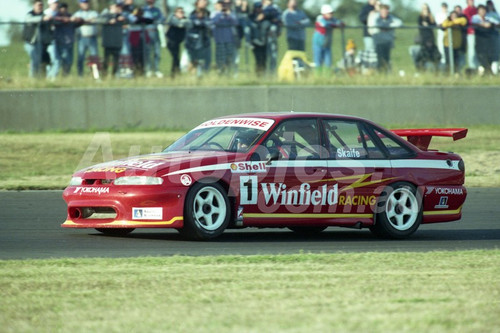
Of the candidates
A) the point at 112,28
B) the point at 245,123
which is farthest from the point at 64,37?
the point at 245,123

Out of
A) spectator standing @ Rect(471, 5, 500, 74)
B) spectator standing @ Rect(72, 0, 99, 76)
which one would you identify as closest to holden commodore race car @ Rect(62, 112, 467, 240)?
spectator standing @ Rect(72, 0, 99, 76)

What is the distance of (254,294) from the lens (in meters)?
6.57

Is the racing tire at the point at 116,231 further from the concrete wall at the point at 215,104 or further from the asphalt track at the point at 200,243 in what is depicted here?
the concrete wall at the point at 215,104

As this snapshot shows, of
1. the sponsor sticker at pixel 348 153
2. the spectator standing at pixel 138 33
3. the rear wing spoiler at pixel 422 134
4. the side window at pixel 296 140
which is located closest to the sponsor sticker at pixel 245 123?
the side window at pixel 296 140

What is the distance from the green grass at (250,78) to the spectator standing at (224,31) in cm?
37

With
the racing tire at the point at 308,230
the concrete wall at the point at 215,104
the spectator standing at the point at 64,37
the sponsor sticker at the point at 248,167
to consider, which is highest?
the spectator standing at the point at 64,37

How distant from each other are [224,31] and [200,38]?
525 millimetres

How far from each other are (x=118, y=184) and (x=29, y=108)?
36.6ft

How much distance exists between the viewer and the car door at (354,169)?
33.9 ft

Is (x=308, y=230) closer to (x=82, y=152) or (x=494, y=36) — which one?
(x=82, y=152)

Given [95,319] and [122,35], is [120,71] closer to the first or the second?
[122,35]

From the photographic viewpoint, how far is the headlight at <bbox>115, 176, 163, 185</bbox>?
9484 millimetres

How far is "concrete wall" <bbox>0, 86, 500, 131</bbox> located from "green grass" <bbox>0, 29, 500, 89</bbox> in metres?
0.48

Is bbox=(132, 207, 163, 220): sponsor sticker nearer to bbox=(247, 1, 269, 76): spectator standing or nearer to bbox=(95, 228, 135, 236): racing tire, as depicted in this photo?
bbox=(95, 228, 135, 236): racing tire
